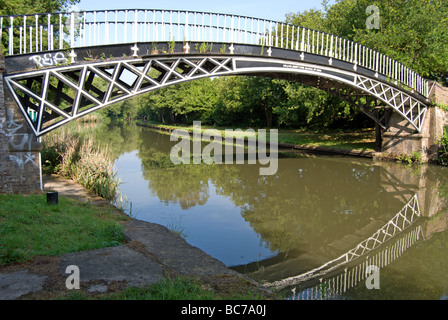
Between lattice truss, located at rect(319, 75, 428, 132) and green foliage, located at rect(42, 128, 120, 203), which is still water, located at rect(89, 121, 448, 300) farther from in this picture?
lattice truss, located at rect(319, 75, 428, 132)

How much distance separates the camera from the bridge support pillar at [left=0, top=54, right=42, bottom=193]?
849 centimetres

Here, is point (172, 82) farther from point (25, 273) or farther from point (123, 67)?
point (25, 273)

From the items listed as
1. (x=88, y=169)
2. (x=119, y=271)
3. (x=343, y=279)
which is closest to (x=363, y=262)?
(x=343, y=279)

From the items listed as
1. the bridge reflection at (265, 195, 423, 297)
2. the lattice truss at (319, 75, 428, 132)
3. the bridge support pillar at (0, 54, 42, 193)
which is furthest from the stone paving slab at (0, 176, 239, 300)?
the lattice truss at (319, 75, 428, 132)

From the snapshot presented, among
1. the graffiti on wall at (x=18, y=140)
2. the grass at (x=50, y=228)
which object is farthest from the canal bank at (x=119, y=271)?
the graffiti on wall at (x=18, y=140)

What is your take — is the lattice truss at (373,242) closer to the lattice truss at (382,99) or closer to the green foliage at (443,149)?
the lattice truss at (382,99)

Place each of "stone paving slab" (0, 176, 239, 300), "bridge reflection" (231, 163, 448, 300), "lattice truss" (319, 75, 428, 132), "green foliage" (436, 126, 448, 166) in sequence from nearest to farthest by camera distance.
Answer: "stone paving slab" (0, 176, 239, 300) < "bridge reflection" (231, 163, 448, 300) < "lattice truss" (319, 75, 428, 132) < "green foliage" (436, 126, 448, 166)

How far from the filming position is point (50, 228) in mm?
5891

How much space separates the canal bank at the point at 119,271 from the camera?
399 centimetres

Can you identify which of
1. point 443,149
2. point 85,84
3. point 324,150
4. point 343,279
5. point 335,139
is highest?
point 85,84

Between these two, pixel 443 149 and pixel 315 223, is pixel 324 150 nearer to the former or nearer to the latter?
pixel 443 149

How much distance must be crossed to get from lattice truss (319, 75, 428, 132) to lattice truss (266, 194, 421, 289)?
8127 mm

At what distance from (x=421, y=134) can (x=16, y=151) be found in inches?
715

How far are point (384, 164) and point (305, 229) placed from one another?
12.2 metres
